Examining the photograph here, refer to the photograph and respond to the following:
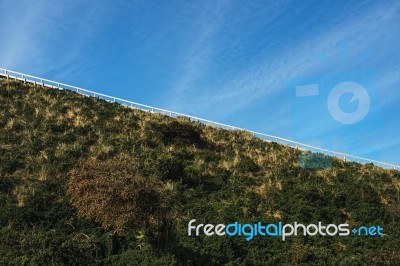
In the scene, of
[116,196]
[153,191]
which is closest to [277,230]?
[153,191]

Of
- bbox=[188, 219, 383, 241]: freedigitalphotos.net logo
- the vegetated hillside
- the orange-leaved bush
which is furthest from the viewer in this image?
bbox=[188, 219, 383, 241]: freedigitalphotos.net logo

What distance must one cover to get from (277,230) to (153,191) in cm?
858

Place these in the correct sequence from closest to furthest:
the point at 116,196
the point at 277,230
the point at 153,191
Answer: the point at 116,196, the point at 153,191, the point at 277,230

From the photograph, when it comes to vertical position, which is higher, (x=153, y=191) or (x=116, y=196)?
(x=153, y=191)

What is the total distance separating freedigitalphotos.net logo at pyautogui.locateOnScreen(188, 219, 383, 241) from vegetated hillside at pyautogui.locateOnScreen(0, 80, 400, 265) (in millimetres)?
424

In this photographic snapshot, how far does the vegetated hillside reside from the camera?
17781 millimetres

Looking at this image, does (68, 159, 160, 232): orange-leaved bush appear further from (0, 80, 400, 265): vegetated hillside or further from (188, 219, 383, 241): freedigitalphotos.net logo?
(188, 219, 383, 241): freedigitalphotos.net logo

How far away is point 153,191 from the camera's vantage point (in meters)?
18.4

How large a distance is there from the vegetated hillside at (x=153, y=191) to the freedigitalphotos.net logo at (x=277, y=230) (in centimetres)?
42

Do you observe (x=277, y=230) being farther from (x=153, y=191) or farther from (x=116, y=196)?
(x=116, y=196)

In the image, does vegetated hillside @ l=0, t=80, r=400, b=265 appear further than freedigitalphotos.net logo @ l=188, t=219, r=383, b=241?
No

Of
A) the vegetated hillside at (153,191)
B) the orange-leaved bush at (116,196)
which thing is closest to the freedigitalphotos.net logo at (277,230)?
the vegetated hillside at (153,191)

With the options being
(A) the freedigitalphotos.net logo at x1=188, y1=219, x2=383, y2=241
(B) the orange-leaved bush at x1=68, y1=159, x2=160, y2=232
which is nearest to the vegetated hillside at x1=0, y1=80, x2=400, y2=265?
(B) the orange-leaved bush at x1=68, y1=159, x2=160, y2=232

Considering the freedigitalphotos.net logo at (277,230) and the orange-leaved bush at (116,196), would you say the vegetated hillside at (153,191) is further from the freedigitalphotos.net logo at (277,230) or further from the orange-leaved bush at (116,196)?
the freedigitalphotos.net logo at (277,230)
